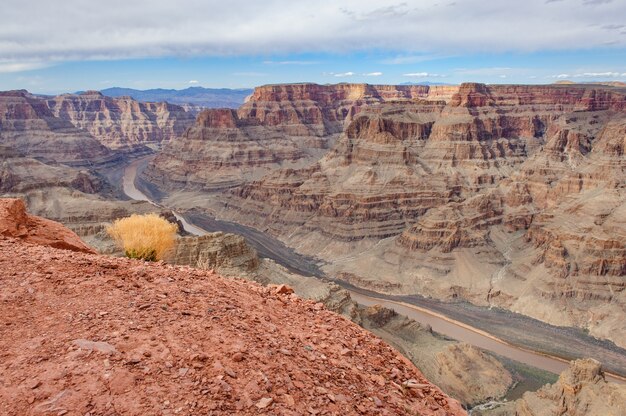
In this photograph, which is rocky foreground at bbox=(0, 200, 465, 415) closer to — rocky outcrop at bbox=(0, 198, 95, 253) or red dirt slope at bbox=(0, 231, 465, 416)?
red dirt slope at bbox=(0, 231, 465, 416)

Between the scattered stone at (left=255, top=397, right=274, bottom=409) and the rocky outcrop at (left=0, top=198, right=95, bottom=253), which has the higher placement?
the rocky outcrop at (left=0, top=198, right=95, bottom=253)

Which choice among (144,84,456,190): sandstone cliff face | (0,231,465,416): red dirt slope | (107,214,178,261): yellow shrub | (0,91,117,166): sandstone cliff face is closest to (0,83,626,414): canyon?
(144,84,456,190): sandstone cliff face

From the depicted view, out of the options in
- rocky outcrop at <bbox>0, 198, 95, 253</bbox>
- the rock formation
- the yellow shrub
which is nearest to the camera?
rocky outcrop at <bbox>0, 198, 95, 253</bbox>

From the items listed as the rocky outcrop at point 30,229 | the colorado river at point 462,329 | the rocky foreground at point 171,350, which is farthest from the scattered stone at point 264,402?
the colorado river at point 462,329

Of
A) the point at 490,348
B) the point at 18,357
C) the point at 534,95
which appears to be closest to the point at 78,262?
the point at 18,357

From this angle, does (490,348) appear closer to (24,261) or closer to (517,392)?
(517,392)

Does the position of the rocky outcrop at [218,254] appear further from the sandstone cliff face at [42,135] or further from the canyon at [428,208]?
the sandstone cliff face at [42,135]
